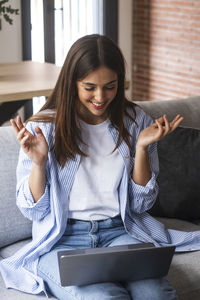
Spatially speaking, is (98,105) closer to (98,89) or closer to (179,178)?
(98,89)

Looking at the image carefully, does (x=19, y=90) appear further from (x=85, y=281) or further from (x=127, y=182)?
(x=85, y=281)

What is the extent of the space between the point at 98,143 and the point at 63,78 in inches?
9.6

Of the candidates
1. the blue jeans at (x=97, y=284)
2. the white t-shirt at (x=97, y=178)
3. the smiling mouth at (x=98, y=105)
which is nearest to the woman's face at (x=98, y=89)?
the smiling mouth at (x=98, y=105)

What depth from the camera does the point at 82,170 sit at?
5.99 feet

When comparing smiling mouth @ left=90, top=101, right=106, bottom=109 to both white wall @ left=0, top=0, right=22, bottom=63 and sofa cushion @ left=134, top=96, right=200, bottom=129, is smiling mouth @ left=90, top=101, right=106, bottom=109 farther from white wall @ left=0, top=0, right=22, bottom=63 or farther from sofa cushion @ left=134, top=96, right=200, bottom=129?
white wall @ left=0, top=0, right=22, bottom=63

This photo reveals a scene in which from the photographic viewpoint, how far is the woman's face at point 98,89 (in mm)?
1738

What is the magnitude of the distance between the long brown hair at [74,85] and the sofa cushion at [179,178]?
16.3 inches

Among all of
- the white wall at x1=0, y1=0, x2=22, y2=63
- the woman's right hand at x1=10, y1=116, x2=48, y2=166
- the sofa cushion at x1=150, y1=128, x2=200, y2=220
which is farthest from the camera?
the white wall at x1=0, y1=0, x2=22, y2=63

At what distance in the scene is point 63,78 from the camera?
5.84ft

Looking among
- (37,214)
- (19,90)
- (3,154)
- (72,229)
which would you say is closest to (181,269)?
(72,229)

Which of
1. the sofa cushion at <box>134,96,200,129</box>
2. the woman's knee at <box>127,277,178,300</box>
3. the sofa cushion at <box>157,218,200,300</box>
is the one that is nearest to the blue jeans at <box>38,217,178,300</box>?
the woman's knee at <box>127,277,178,300</box>

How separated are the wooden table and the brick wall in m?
1.58

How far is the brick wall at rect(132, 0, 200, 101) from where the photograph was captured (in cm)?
480

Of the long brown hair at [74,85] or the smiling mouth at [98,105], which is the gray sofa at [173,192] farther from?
the smiling mouth at [98,105]
